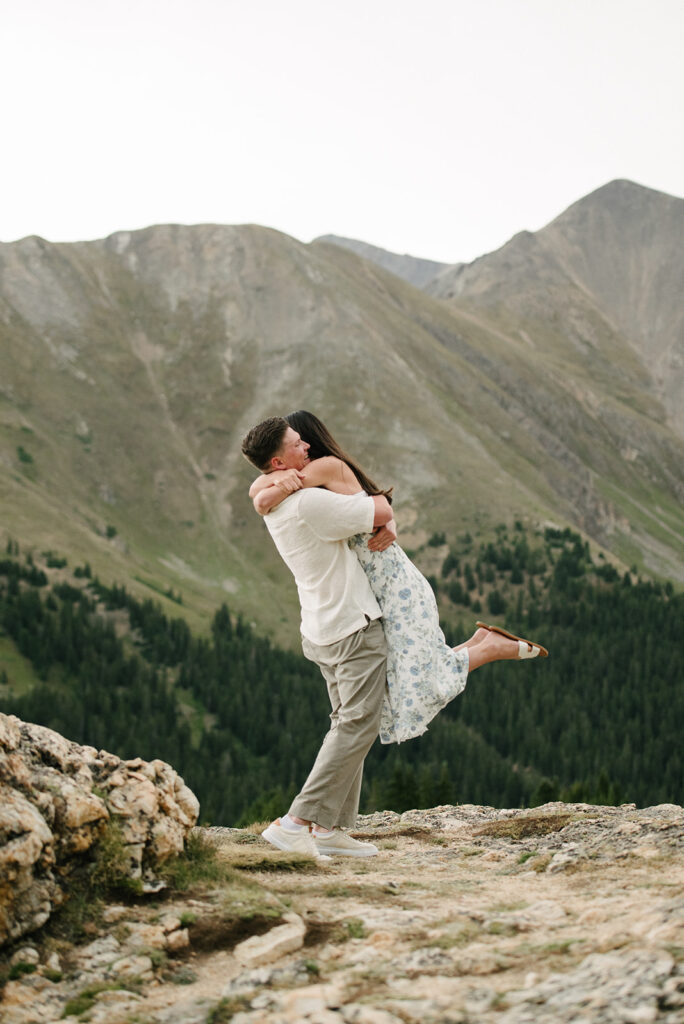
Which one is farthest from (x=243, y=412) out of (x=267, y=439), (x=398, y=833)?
(x=267, y=439)

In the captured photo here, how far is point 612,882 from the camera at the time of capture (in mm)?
7598

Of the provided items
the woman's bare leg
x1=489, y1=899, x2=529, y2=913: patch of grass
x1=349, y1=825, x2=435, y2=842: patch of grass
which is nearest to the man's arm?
the woman's bare leg

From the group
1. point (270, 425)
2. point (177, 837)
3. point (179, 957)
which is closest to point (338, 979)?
point (179, 957)

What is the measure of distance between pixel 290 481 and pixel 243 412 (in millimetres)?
139162

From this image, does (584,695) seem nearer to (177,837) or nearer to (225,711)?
(225,711)

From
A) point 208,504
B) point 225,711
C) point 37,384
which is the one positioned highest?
point 37,384

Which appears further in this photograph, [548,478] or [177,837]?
[548,478]

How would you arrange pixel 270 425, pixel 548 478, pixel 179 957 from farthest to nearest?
pixel 548 478 → pixel 270 425 → pixel 179 957

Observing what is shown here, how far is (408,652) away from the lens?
9039 millimetres

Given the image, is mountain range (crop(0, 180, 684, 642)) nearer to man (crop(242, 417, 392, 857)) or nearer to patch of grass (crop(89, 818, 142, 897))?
man (crop(242, 417, 392, 857))

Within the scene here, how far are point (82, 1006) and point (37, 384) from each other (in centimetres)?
13666

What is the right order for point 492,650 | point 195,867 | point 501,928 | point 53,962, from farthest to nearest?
point 492,650
point 195,867
point 501,928
point 53,962

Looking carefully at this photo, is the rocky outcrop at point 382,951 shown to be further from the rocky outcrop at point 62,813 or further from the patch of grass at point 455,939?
the rocky outcrop at point 62,813

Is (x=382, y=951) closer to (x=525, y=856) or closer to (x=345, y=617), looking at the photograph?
(x=345, y=617)
